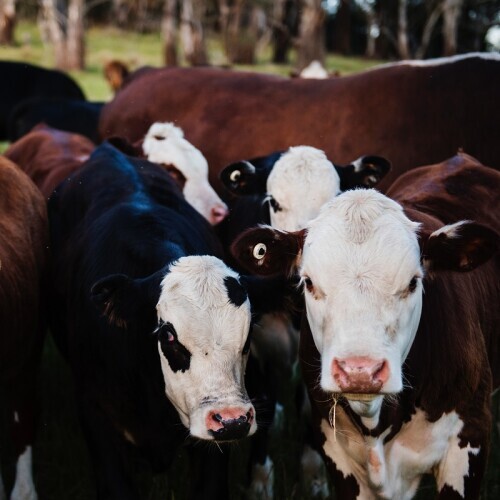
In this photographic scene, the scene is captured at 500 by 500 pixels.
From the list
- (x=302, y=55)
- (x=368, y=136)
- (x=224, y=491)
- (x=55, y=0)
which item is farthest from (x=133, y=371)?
(x=55, y=0)

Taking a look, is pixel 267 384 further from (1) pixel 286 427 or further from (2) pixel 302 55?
(2) pixel 302 55

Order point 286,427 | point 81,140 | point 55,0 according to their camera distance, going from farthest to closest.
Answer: point 55,0 → point 81,140 → point 286,427

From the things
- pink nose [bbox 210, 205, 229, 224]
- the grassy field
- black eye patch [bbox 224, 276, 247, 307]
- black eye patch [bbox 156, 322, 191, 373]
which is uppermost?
black eye patch [bbox 224, 276, 247, 307]

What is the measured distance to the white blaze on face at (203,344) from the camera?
3.89m

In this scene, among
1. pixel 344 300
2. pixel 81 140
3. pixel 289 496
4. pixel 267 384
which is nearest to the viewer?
pixel 344 300

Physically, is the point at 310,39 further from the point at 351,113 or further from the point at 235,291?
the point at 235,291

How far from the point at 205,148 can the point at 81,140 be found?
991 mm

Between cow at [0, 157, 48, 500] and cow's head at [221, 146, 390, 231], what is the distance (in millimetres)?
1151

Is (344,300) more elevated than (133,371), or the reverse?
(344,300)

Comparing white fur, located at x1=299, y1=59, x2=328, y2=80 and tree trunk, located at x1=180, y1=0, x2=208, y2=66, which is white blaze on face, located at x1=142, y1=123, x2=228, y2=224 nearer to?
white fur, located at x1=299, y1=59, x2=328, y2=80

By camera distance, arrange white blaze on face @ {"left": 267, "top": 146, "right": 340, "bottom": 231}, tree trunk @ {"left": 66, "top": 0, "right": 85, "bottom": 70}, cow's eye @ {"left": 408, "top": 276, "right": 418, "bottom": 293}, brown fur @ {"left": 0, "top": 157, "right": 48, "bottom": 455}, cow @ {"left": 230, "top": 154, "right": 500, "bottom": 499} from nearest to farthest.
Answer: cow @ {"left": 230, "top": 154, "right": 500, "bottom": 499} < cow's eye @ {"left": 408, "top": 276, "right": 418, "bottom": 293} < brown fur @ {"left": 0, "top": 157, "right": 48, "bottom": 455} < white blaze on face @ {"left": 267, "top": 146, "right": 340, "bottom": 231} < tree trunk @ {"left": 66, "top": 0, "right": 85, "bottom": 70}

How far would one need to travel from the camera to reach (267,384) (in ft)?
18.7

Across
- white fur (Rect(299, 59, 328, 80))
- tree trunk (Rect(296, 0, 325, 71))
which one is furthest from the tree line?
white fur (Rect(299, 59, 328, 80))

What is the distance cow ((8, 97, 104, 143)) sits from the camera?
36.5 ft
